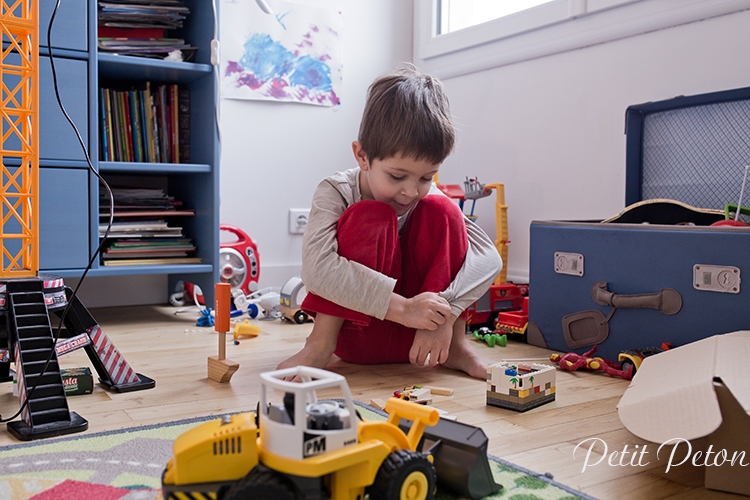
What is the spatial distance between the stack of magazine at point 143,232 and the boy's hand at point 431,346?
3.21 feet

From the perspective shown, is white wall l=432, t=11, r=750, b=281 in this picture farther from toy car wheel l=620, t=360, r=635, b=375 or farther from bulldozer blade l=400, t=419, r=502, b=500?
bulldozer blade l=400, t=419, r=502, b=500

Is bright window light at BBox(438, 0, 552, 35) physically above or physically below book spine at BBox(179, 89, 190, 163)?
above

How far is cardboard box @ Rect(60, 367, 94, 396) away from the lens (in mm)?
1143

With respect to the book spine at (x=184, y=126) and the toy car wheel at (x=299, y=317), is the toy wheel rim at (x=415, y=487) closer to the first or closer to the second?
the toy car wheel at (x=299, y=317)

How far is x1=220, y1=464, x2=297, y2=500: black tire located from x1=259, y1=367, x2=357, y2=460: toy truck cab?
0.02m

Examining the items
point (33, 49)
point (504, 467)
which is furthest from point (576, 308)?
point (33, 49)

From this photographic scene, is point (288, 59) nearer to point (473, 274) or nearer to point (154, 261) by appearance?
point (154, 261)

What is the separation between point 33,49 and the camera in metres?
1.23

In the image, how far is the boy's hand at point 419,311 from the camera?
3.99ft

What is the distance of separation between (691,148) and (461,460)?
122 cm

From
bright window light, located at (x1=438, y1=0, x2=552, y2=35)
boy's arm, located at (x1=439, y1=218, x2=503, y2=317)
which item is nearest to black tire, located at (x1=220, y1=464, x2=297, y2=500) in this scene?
boy's arm, located at (x1=439, y1=218, x2=503, y2=317)

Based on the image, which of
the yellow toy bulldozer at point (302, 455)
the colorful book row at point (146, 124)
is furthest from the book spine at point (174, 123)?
the yellow toy bulldozer at point (302, 455)

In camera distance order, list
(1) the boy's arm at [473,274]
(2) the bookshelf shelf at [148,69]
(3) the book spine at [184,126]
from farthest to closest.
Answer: (3) the book spine at [184,126] < (2) the bookshelf shelf at [148,69] < (1) the boy's arm at [473,274]

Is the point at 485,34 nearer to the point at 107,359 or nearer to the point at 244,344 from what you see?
the point at 244,344
